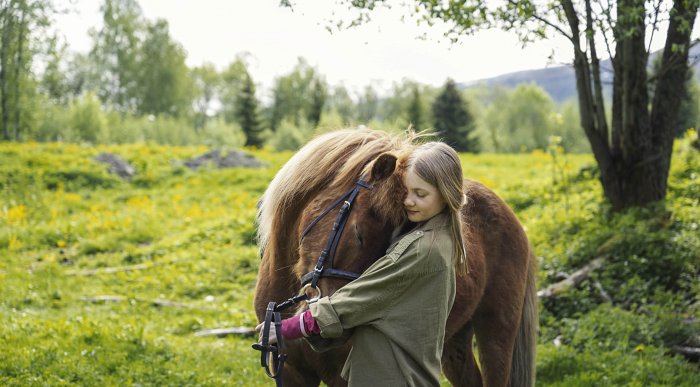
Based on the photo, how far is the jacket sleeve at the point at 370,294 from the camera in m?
2.16

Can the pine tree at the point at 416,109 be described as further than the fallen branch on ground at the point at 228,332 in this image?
Yes

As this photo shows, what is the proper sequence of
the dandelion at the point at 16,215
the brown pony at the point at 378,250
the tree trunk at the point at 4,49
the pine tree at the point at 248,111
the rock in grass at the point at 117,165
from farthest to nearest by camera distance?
the pine tree at the point at 248,111
the tree trunk at the point at 4,49
the rock in grass at the point at 117,165
the dandelion at the point at 16,215
the brown pony at the point at 378,250

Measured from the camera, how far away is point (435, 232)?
→ 2.29 m

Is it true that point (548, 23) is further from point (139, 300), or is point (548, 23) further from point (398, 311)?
point (139, 300)

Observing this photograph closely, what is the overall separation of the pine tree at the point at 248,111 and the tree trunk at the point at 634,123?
29.0 m

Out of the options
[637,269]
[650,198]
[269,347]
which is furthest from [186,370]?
[650,198]

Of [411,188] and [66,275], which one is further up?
[411,188]

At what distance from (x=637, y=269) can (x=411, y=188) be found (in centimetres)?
508

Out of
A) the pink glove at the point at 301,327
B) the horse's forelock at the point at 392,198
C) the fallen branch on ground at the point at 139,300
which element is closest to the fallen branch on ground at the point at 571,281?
the fallen branch on ground at the point at 139,300

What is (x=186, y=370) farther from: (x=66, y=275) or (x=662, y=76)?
(x=662, y=76)

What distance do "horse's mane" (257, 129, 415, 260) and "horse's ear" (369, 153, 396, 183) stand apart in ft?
0.70

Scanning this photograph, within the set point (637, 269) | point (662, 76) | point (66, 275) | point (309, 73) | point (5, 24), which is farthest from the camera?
point (309, 73)

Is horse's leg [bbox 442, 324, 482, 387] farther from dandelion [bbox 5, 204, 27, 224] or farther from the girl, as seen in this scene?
dandelion [bbox 5, 204, 27, 224]

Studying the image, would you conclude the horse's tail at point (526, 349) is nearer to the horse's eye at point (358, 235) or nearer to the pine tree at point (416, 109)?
the horse's eye at point (358, 235)
